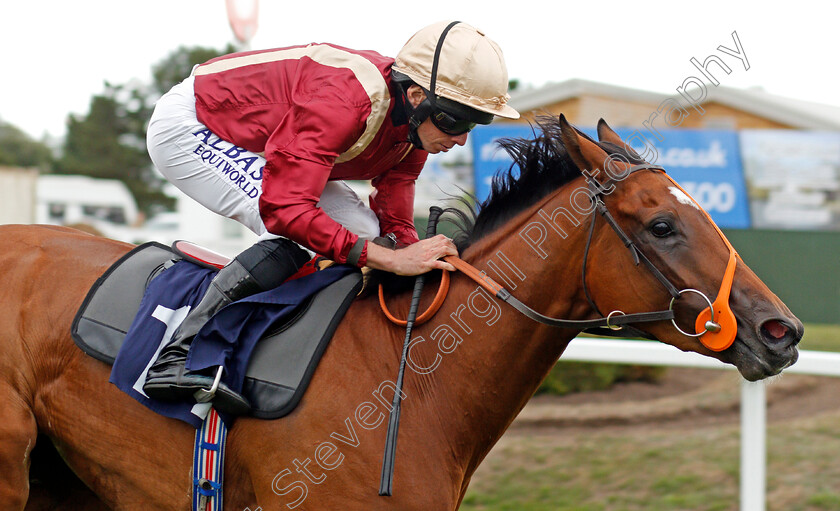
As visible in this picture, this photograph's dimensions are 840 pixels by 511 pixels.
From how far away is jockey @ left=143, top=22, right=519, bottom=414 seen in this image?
2270 millimetres

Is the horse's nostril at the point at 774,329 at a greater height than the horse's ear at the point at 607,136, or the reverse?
the horse's ear at the point at 607,136

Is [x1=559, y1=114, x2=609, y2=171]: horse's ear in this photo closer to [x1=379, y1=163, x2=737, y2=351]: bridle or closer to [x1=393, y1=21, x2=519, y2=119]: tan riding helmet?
[x1=379, y1=163, x2=737, y2=351]: bridle

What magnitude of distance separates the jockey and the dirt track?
327cm

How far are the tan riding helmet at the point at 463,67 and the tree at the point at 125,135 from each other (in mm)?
35766

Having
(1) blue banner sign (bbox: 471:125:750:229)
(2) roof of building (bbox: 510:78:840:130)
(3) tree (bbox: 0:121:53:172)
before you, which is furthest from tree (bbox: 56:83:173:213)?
(1) blue banner sign (bbox: 471:125:750:229)

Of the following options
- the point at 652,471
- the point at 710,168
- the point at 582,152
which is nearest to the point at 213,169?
the point at 582,152

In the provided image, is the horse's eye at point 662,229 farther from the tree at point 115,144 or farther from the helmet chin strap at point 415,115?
the tree at point 115,144

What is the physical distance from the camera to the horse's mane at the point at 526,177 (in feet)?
7.86

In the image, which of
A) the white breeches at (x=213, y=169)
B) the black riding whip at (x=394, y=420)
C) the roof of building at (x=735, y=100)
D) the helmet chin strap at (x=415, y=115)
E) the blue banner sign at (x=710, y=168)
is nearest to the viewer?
the black riding whip at (x=394, y=420)

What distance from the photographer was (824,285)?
7.25 m

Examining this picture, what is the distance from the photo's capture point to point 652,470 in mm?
4711

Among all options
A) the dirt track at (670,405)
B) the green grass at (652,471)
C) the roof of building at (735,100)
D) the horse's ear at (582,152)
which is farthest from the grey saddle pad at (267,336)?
the roof of building at (735,100)

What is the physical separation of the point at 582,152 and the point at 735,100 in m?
9.12

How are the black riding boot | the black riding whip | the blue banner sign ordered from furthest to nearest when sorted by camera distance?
the blue banner sign, the black riding boot, the black riding whip
